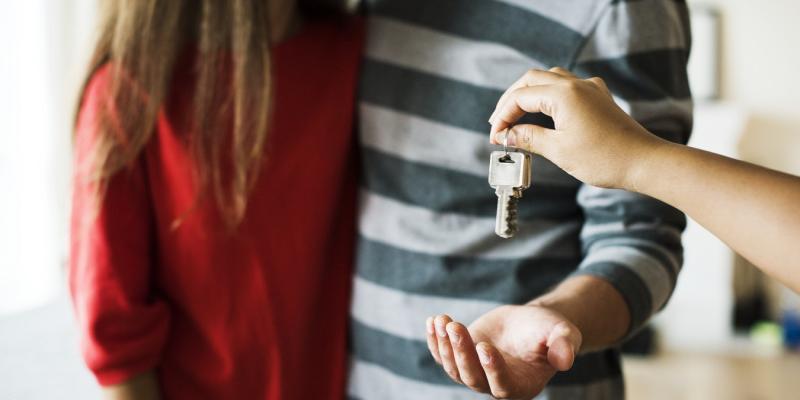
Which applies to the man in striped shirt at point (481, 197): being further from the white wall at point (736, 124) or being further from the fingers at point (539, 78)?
the white wall at point (736, 124)

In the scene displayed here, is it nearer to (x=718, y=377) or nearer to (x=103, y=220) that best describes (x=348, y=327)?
(x=103, y=220)

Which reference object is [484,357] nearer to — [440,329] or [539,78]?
[440,329]

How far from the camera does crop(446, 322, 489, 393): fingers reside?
47 cm

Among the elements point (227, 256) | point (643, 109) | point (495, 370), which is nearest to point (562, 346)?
point (495, 370)

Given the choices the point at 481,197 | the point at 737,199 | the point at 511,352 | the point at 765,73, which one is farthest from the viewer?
the point at 765,73

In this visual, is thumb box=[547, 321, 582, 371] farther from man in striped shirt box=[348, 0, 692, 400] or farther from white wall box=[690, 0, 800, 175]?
white wall box=[690, 0, 800, 175]

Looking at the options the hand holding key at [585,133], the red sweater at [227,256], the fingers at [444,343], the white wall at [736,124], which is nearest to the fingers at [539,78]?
the hand holding key at [585,133]

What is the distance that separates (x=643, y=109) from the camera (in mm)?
681

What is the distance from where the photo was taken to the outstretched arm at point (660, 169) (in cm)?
38

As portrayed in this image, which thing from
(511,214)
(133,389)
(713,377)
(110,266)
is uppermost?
(511,214)

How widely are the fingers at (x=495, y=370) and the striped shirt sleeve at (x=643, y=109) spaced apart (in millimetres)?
216

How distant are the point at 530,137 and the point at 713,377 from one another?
257cm

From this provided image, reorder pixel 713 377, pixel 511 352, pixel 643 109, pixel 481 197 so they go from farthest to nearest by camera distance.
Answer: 1. pixel 713 377
2. pixel 481 197
3. pixel 643 109
4. pixel 511 352

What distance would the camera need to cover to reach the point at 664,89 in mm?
698
